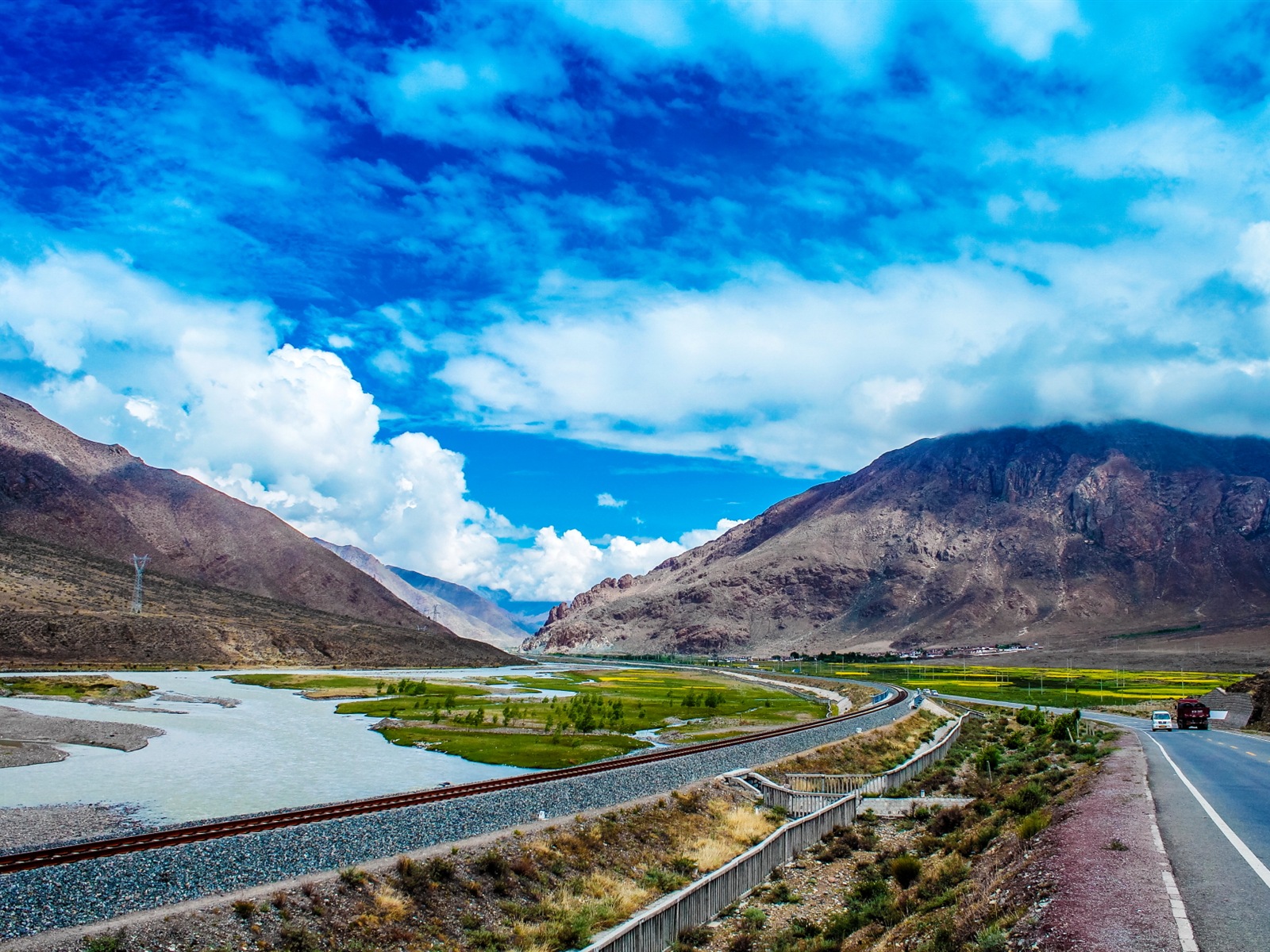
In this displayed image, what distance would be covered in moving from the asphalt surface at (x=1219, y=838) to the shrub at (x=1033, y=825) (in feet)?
7.60

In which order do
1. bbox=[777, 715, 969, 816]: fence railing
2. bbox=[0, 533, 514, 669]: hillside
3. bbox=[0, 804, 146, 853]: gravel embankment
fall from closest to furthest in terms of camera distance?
1. bbox=[0, 804, 146, 853]: gravel embankment
2. bbox=[777, 715, 969, 816]: fence railing
3. bbox=[0, 533, 514, 669]: hillside

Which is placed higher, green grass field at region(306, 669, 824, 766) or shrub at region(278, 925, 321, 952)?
shrub at region(278, 925, 321, 952)

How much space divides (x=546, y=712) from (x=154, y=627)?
→ 7151 cm

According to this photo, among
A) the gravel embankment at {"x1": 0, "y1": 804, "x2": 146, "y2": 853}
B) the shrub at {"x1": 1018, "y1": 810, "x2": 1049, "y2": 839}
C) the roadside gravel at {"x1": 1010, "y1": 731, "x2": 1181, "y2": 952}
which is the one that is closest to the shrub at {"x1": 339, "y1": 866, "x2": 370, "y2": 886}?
the gravel embankment at {"x1": 0, "y1": 804, "x2": 146, "y2": 853}

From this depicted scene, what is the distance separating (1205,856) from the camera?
49.4 ft

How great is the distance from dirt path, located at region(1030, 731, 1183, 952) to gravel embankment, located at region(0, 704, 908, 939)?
1346cm

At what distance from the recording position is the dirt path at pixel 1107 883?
10664 millimetres

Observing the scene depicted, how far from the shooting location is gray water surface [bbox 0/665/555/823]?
96.4 ft

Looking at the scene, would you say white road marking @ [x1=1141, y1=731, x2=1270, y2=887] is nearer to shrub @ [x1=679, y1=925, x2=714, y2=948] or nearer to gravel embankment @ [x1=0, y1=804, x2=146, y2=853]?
shrub @ [x1=679, y1=925, x2=714, y2=948]

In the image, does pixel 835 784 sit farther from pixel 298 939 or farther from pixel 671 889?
pixel 298 939

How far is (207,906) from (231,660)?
113929mm

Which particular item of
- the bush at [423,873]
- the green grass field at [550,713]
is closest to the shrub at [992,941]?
the bush at [423,873]

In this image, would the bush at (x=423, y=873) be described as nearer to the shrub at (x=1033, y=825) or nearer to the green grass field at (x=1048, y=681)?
the shrub at (x=1033, y=825)

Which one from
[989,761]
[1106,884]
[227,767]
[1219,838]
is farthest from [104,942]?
[989,761]
